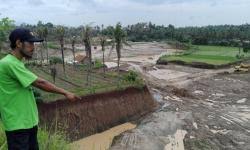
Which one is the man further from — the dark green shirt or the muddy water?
the muddy water

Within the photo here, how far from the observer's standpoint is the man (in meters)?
4.12

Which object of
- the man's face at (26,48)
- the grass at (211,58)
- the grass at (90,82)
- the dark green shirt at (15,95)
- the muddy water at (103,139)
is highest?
the man's face at (26,48)

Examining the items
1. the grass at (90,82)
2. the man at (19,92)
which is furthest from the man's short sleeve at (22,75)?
the grass at (90,82)

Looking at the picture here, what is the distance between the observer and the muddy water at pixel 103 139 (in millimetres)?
19984

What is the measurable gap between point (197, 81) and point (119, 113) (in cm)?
1669

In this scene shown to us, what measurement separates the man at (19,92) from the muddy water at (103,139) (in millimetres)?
15148

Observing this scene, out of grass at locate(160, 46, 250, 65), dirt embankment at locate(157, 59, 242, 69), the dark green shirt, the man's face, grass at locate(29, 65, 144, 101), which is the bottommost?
dirt embankment at locate(157, 59, 242, 69)

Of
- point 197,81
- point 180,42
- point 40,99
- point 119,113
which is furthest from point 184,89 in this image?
point 180,42

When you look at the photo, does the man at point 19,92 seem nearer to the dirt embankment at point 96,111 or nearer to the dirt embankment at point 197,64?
the dirt embankment at point 96,111

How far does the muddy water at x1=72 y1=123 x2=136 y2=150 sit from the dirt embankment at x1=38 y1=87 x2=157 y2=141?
312mm

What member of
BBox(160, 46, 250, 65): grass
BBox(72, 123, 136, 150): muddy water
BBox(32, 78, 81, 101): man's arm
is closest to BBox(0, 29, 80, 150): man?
BBox(32, 78, 81, 101): man's arm

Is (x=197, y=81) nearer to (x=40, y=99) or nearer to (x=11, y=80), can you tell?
(x=40, y=99)

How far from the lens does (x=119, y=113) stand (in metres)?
24.6

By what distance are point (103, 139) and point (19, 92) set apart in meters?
17.9
